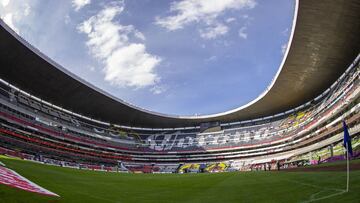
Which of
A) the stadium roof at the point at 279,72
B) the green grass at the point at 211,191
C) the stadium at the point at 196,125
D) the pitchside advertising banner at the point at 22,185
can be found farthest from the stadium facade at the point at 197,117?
the pitchside advertising banner at the point at 22,185

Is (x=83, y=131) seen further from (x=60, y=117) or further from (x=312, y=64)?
(x=312, y=64)

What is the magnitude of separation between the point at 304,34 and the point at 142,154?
60386 mm

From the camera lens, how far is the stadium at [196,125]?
38.0m

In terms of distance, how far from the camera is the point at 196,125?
105m

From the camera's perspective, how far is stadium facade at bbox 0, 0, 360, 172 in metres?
47.3

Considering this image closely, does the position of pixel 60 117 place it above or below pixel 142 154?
above

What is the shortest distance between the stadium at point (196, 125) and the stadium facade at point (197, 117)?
0.84 ft

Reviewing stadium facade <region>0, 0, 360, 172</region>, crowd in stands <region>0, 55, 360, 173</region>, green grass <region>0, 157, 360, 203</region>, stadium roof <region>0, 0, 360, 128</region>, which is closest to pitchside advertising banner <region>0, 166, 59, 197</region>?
green grass <region>0, 157, 360, 203</region>

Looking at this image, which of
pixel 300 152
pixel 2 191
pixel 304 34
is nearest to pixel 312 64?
pixel 304 34

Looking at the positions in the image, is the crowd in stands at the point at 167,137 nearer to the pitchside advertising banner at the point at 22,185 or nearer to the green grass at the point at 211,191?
the green grass at the point at 211,191

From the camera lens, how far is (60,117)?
77.1 m

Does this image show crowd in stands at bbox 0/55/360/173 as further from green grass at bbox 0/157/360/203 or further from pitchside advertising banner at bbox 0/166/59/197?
pitchside advertising banner at bbox 0/166/59/197

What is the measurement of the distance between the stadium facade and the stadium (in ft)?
0.84

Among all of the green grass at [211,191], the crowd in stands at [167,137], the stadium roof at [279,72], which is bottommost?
the green grass at [211,191]
